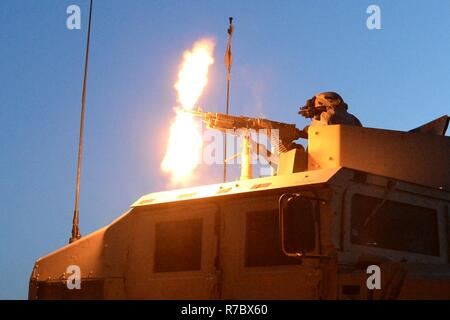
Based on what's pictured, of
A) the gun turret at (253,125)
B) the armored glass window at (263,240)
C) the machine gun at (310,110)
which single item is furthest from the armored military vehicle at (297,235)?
the gun turret at (253,125)

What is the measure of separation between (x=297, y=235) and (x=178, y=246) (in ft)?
5.52

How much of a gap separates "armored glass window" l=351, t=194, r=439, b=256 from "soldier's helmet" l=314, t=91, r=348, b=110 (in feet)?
6.72

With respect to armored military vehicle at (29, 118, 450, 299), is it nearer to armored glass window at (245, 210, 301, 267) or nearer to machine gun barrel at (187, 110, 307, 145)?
armored glass window at (245, 210, 301, 267)

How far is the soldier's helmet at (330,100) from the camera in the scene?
811 cm

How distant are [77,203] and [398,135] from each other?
5.92 metres

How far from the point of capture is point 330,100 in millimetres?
8141

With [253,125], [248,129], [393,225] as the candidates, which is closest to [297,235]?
[393,225]

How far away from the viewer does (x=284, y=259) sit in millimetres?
5809

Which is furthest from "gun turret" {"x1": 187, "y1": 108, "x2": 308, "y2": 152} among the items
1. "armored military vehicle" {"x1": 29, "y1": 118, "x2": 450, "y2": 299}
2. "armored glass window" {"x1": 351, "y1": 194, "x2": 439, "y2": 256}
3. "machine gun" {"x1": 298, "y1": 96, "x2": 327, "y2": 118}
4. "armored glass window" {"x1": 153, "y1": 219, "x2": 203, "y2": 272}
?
"armored glass window" {"x1": 351, "y1": 194, "x2": 439, "y2": 256}

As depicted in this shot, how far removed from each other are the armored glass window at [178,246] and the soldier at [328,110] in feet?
7.40

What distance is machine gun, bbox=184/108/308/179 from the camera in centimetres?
836

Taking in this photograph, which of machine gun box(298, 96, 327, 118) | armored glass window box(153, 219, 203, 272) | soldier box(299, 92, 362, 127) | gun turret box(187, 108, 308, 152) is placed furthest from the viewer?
gun turret box(187, 108, 308, 152)
